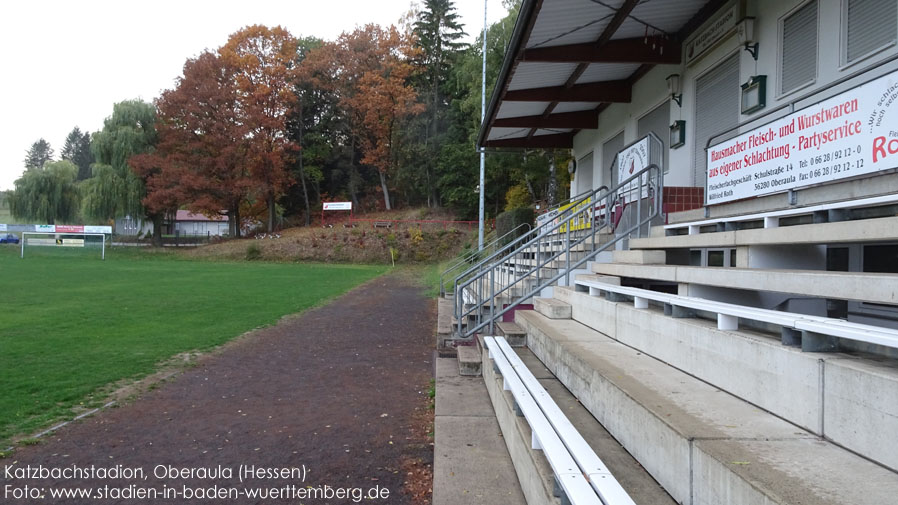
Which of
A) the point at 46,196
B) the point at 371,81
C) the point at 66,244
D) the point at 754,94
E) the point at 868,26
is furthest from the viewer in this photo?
the point at 371,81

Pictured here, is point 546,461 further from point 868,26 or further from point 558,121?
point 558,121

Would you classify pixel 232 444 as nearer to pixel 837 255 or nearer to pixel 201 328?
pixel 837 255

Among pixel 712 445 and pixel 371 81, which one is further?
pixel 371 81

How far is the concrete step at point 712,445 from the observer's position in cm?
213

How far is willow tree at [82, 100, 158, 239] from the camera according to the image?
45531 millimetres

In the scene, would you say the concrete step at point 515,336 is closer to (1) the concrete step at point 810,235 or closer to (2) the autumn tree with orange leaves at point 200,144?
(1) the concrete step at point 810,235

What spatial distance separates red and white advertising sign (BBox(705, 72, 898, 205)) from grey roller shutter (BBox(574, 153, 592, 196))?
9.73m

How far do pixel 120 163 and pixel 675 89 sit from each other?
48317 mm

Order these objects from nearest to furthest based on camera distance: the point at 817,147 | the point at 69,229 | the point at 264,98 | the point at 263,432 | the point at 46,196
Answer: the point at 817,147
the point at 263,432
the point at 69,229
the point at 264,98
the point at 46,196

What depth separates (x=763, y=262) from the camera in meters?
4.64

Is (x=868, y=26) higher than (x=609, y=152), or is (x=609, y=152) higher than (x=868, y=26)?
(x=609, y=152)

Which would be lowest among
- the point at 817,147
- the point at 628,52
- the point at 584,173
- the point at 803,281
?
the point at 803,281

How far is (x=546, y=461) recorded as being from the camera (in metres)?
3.23

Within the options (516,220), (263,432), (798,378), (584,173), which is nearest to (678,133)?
(584,173)
